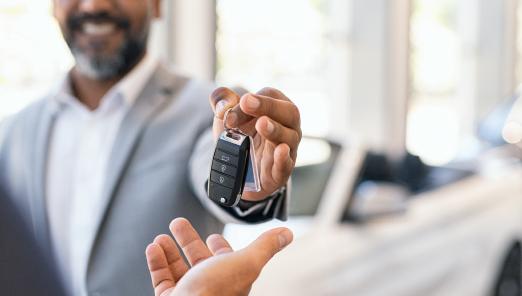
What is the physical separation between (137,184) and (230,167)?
2.5 inches

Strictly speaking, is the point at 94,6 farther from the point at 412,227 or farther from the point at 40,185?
the point at 412,227

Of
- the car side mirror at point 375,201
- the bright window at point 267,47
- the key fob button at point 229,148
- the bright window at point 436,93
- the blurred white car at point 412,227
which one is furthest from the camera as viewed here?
the bright window at point 436,93

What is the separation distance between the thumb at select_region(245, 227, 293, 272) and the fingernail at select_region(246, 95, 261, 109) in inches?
2.2

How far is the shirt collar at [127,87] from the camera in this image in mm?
390

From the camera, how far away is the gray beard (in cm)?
39

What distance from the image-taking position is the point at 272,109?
1.13 ft

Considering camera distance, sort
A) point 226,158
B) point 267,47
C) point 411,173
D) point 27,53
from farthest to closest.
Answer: point 411,173 → point 267,47 → point 27,53 → point 226,158

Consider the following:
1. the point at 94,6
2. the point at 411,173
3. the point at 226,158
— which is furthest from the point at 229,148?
the point at 411,173

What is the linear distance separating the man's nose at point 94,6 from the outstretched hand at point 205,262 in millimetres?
106

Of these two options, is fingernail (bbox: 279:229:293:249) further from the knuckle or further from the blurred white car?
the blurred white car

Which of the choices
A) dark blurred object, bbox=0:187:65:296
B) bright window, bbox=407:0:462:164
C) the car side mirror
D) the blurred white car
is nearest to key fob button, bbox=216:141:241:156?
dark blurred object, bbox=0:187:65:296

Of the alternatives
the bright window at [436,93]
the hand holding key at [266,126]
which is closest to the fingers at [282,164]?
the hand holding key at [266,126]

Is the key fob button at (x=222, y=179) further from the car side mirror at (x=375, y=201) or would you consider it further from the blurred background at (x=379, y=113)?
the car side mirror at (x=375, y=201)

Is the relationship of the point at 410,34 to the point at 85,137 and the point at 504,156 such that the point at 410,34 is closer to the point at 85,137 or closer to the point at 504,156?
the point at 504,156
